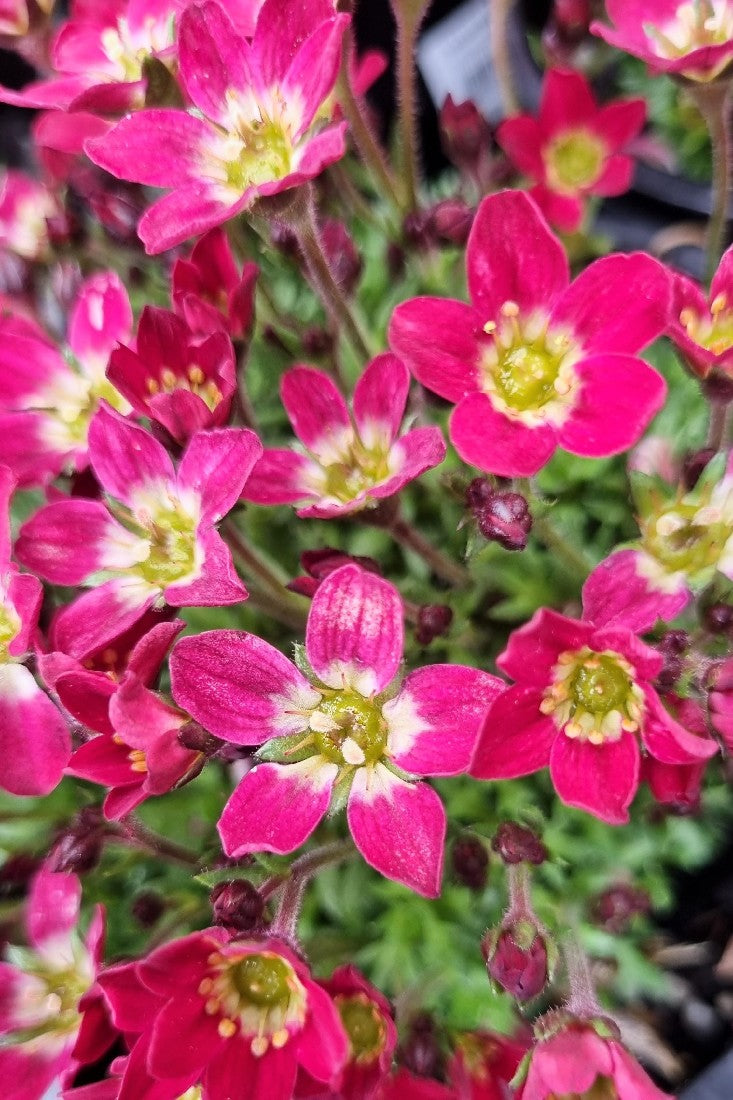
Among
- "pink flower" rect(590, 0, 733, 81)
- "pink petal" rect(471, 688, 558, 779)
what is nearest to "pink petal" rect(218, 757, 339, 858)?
"pink petal" rect(471, 688, 558, 779)

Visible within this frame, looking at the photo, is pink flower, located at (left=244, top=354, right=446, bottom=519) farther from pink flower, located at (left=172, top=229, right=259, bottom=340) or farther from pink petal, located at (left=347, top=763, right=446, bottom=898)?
pink petal, located at (left=347, top=763, right=446, bottom=898)

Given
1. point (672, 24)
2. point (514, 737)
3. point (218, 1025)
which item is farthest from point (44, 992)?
point (672, 24)

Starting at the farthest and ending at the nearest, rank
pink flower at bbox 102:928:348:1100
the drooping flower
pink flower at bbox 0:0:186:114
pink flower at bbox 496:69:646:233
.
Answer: pink flower at bbox 496:69:646:233, pink flower at bbox 0:0:186:114, the drooping flower, pink flower at bbox 102:928:348:1100

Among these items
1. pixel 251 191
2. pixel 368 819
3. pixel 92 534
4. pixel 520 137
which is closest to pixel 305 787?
pixel 368 819

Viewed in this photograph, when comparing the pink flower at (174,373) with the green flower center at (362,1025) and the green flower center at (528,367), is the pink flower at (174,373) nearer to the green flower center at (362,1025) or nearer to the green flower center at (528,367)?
the green flower center at (528,367)

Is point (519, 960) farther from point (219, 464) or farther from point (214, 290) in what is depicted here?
point (214, 290)

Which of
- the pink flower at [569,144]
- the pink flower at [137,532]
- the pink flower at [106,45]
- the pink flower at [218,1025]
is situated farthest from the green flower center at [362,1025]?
the pink flower at [569,144]
